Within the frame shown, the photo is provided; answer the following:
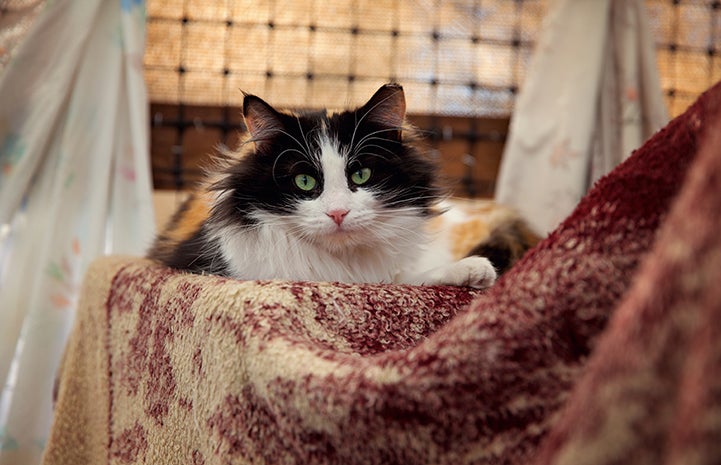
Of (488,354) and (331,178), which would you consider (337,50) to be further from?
(488,354)

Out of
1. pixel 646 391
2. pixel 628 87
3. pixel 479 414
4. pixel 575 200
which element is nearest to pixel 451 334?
pixel 479 414

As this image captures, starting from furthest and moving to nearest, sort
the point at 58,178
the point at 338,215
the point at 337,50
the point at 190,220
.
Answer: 1. the point at 337,50
2. the point at 58,178
3. the point at 190,220
4. the point at 338,215

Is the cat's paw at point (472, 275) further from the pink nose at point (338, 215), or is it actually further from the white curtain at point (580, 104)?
the white curtain at point (580, 104)

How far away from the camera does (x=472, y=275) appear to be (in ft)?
3.04

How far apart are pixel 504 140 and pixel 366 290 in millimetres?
1560

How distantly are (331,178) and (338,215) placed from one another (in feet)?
0.24

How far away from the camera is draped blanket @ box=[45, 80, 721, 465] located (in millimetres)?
296

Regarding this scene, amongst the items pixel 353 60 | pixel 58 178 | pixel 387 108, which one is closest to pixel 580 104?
pixel 353 60

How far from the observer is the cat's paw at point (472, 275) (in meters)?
0.93

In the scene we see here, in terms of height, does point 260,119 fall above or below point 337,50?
below

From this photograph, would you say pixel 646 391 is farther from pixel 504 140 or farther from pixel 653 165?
pixel 504 140

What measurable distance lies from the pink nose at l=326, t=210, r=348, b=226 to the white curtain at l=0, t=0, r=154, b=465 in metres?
0.99

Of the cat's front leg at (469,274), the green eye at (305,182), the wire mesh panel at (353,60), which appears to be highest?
the wire mesh panel at (353,60)

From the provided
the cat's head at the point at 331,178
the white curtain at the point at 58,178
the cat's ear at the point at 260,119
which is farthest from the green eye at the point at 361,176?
the white curtain at the point at 58,178
